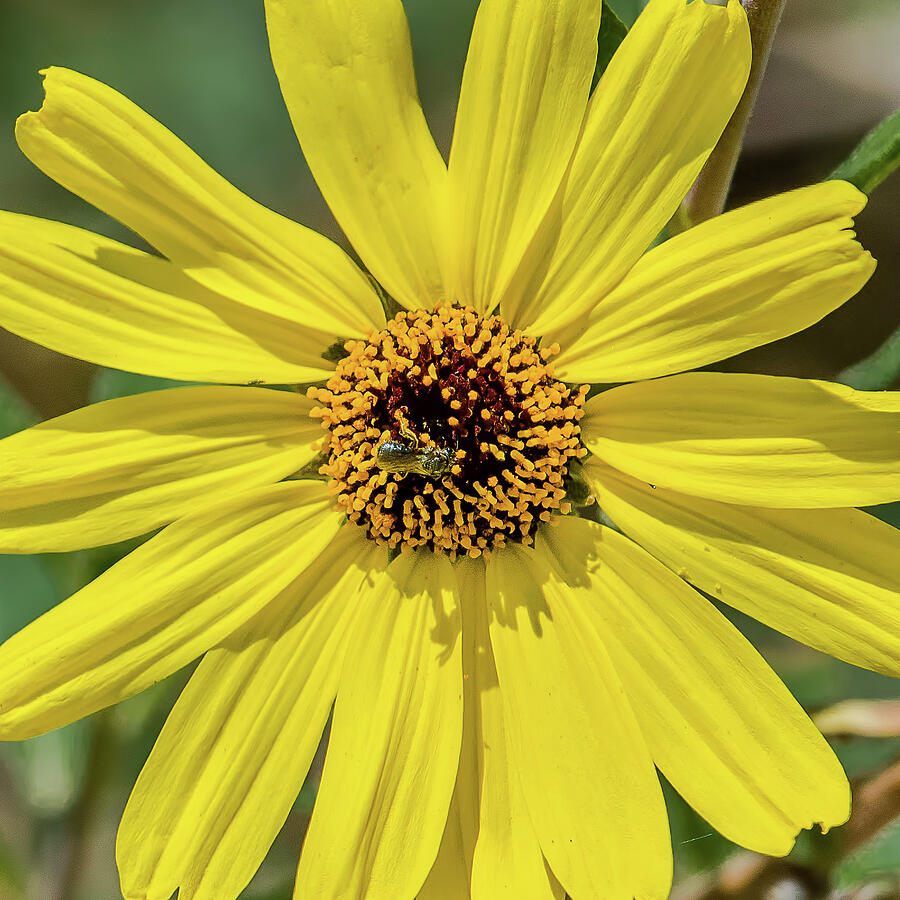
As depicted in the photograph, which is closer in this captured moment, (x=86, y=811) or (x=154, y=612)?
(x=154, y=612)

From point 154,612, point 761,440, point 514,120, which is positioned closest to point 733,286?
point 761,440

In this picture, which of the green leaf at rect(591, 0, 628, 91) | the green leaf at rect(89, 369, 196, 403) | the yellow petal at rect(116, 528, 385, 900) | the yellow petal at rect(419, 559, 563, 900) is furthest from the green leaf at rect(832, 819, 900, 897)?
the green leaf at rect(89, 369, 196, 403)

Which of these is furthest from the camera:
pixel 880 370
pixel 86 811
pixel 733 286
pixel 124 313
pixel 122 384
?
pixel 86 811

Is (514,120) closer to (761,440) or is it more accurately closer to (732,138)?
(732,138)

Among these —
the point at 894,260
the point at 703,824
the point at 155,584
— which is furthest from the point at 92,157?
the point at 894,260

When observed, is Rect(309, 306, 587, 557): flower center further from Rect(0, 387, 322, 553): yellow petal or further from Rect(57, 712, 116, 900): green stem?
Rect(57, 712, 116, 900): green stem

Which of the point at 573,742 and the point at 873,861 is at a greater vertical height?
the point at 573,742

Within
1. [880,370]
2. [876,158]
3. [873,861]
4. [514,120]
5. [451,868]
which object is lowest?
[873,861]
